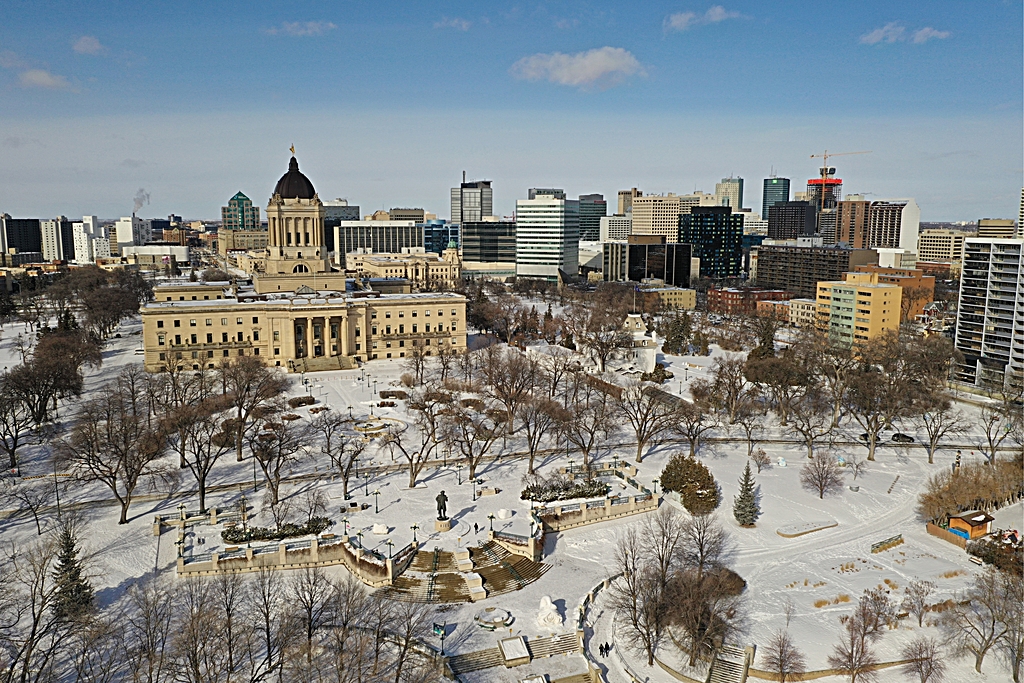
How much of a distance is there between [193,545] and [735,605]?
26749 millimetres

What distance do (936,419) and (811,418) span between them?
9.54 m

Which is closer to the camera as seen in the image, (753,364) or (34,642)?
(34,642)

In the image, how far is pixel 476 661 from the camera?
29859 millimetres

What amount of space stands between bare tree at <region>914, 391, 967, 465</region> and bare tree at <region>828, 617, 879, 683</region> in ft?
94.3

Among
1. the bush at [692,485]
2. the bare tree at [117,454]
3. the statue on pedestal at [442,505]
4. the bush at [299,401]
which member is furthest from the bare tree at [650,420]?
the bare tree at [117,454]

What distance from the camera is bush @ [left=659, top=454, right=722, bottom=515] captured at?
44031 mm

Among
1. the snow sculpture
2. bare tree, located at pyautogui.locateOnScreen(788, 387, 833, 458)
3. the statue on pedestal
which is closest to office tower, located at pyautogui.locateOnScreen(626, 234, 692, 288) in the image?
bare tree, located at pyautogui.locateOnScreen(788, 387, 833, 458)

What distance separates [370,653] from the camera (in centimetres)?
2925

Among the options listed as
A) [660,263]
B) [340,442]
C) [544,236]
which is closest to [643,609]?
[340,442]

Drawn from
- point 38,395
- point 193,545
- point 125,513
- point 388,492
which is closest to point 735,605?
A: point 388,492

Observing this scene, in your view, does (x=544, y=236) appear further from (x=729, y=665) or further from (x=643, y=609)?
(x=729, y=665)

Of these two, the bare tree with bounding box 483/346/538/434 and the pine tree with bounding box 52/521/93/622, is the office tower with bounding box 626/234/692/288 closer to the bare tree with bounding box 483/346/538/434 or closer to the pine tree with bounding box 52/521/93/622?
the bare tree with bounding box 483/346/538/434

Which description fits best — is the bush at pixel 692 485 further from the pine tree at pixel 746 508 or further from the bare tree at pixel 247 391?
the bare tree at pixel 247 391

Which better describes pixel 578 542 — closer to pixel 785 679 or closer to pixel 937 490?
pixel 785 679
